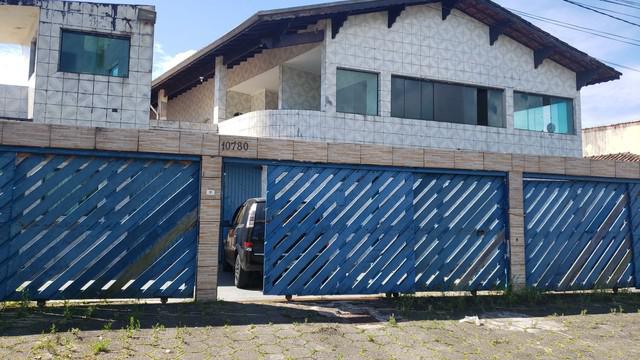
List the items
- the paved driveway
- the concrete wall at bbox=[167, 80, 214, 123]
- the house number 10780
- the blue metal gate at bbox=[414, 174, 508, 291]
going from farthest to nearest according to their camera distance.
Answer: the concrete wall at bbox=[167, 80, 214, 123], the blue metal gate at bbox=[414, 174, 508, 291], the house number 10780, the paved driveway

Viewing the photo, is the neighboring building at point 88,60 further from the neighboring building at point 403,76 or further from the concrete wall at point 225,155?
the concrete wall at point 225,155

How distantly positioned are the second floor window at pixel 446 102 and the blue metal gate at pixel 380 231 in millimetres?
6808

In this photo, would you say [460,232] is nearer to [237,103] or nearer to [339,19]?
[339,19]

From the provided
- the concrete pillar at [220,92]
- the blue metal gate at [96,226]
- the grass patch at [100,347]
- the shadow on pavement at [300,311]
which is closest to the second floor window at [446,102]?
the concrete pillar at [220,92]

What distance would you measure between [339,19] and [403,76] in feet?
8.73

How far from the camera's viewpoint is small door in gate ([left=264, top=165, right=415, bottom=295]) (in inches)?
285

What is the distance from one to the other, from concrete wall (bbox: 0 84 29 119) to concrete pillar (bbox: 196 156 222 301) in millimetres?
10426

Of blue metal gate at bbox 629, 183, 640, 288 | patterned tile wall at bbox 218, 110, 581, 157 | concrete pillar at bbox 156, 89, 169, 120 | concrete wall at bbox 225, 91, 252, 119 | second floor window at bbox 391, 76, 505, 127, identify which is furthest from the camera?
concrete pillar at bbox 156, 89, 169, 120

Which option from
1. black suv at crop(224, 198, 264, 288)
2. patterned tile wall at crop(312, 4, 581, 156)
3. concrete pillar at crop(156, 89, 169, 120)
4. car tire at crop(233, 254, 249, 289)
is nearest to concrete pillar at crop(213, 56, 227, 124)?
patterned tile wall at crop(312, 4, 581, 156)

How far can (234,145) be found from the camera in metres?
7.15

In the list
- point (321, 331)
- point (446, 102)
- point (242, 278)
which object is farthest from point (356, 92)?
point (321, 331)

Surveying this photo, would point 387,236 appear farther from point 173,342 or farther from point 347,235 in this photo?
point 173,342

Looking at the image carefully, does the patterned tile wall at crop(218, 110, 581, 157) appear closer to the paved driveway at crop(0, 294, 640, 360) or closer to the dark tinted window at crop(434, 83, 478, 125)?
the dark tinted window at crop(434, 83, 478, 125)

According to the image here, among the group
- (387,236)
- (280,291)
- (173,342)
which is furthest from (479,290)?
(173,342)
